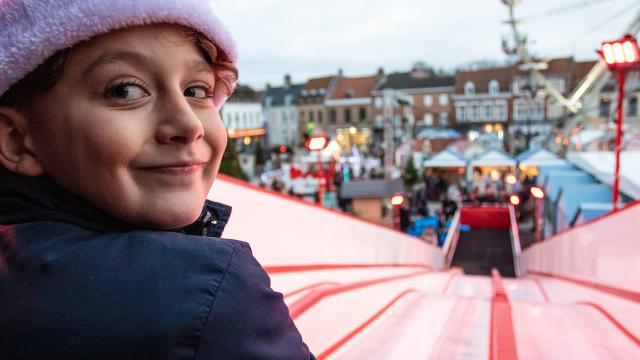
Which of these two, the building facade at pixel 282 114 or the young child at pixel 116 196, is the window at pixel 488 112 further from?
the young child at pixel 116 196

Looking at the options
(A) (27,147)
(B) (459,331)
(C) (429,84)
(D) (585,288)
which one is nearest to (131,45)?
(A) (27,147)

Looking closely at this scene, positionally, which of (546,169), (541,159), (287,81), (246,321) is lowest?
(546,169)

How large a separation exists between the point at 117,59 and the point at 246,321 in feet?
1.74

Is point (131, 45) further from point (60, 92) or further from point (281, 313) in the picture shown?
point (281, 313)

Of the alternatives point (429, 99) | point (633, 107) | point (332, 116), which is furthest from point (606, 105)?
point (332, 116)

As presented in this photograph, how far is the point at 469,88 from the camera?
4831 centimetres

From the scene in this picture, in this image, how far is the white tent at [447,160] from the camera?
24.0 meters

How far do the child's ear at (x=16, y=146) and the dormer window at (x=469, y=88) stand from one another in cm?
4959

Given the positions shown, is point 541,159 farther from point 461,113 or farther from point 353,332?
point 461,113

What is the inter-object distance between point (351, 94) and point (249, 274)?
53.0 m

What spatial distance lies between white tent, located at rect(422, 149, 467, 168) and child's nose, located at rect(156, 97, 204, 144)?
23557 millimetres

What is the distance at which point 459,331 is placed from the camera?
2.48 meters

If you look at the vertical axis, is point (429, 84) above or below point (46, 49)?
above

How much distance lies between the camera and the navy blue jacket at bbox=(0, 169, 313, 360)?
85 centimetres
